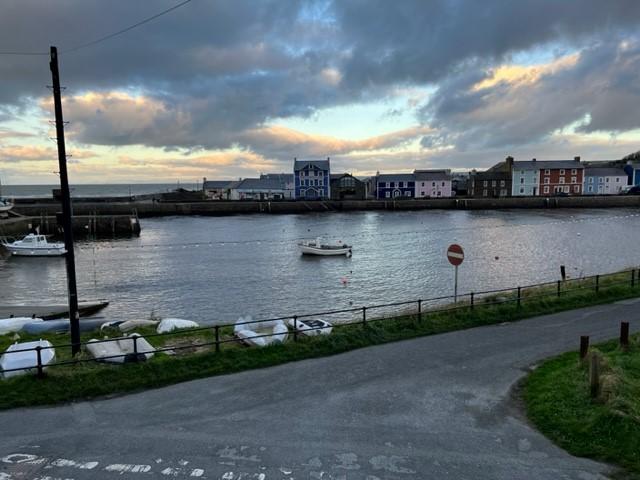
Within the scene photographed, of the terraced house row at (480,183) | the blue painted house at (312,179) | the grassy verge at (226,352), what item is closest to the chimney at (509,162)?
the terraced house row at (480,183)

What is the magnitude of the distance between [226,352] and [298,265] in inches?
1318

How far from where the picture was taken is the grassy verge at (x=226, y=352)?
9.64m

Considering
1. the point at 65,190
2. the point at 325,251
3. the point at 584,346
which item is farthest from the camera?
the point at 325,251

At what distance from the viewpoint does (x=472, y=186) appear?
12788 cm

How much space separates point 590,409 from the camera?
27.8ft

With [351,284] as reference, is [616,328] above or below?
above

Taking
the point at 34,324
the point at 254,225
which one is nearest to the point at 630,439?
the point at 34,324

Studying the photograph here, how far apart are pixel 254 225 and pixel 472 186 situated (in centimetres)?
7255

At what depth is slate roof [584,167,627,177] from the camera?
124 m

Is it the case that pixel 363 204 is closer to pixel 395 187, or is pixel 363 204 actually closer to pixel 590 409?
pixel 395 187

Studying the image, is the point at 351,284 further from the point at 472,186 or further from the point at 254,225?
the point at 472,186

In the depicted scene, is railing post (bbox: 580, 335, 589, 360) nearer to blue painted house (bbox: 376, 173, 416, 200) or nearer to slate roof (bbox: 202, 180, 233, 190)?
blue painted house (bbox: 376, 173, 416, 200)

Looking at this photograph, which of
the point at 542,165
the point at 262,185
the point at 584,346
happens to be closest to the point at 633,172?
the point at 542,165

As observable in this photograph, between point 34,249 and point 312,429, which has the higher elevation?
point 312,429
